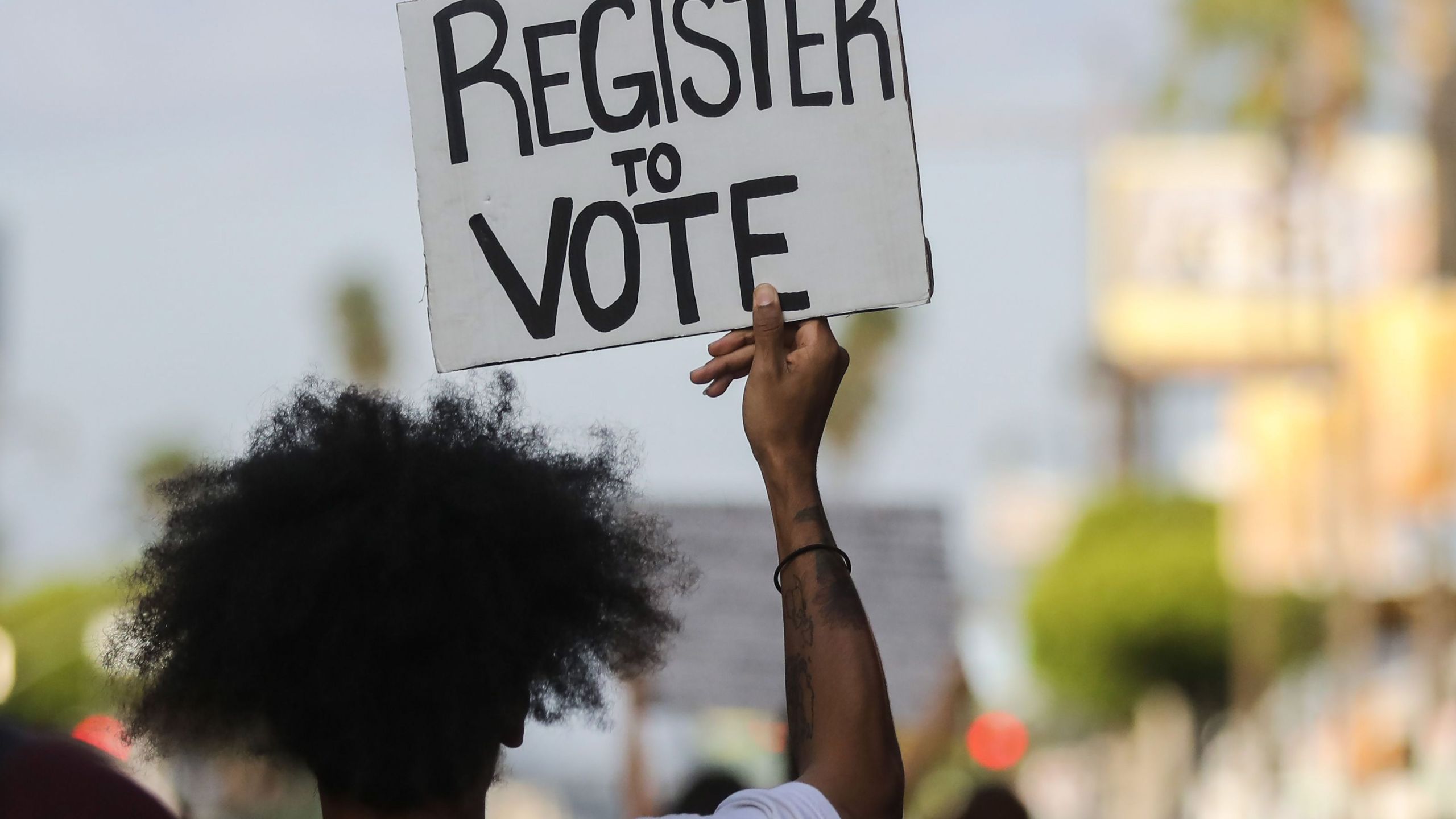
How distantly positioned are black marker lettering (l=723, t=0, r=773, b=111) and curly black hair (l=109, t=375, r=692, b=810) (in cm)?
52

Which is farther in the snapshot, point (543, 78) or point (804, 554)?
point (543, 78)

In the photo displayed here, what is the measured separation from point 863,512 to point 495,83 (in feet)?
18.6

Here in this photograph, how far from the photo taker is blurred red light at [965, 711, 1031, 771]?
419 inches

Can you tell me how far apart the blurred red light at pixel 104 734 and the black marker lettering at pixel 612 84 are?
39.2 inches

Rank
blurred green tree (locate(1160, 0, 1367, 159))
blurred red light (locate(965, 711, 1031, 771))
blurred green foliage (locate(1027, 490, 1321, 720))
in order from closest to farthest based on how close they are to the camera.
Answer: blurred red light (locate(965, 711, 1031, 771)) < blurred green tree (locate(1160, 0, 1367, 159)) < blurred green foliage (locate(1027, 490, 1321, 720))

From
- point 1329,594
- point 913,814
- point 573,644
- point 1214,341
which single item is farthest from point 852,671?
point 1214,341

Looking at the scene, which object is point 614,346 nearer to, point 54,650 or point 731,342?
point 731,342

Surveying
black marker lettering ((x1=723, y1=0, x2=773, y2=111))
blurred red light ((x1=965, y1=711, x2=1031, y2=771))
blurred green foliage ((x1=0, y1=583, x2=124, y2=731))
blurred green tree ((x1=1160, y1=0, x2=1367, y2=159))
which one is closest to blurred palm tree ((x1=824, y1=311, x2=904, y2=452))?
blurred green foliage ((x1=0, y1=583, x2=124, y2=731))

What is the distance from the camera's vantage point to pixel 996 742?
1088 centimetres

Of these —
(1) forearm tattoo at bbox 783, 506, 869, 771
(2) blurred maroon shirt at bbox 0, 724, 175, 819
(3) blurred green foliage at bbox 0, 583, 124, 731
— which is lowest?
(3) blurred green foliage at bbox 0, 583, 124, 731

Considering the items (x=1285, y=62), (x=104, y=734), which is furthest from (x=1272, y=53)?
(x=104, y=734)

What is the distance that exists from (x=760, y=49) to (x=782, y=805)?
1.02m

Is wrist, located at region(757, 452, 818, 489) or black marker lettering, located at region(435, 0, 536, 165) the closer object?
wrist, located at region(757, 452, 818, 489)

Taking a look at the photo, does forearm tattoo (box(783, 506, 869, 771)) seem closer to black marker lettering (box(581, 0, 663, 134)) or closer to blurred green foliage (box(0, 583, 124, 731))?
black marker lettering (box(581, 0, 663, 134))
